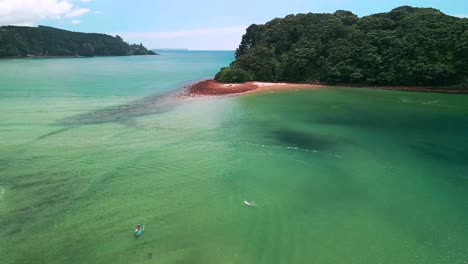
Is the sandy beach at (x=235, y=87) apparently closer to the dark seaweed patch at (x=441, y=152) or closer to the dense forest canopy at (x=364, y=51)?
the dense forest canopy at (x=364, y=51)

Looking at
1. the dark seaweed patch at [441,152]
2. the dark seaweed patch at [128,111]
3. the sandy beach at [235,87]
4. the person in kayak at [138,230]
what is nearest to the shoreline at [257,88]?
Answer: the sandy beach at [235,87]

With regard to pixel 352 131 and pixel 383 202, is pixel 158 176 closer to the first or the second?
pixel 383 202

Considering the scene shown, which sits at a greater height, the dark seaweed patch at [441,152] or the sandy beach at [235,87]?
the sandy beach at [235,87]

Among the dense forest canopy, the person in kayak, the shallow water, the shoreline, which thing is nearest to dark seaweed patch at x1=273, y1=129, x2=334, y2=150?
the shallow water

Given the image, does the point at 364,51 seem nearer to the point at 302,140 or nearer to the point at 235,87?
the point at 235,87

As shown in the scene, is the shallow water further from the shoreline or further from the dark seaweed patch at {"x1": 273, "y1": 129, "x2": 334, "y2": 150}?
the shoreline

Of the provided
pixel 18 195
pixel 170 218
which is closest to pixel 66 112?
pixel 18 195

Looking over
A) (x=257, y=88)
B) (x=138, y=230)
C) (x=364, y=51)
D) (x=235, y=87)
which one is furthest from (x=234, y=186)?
(x=364, y=51)
